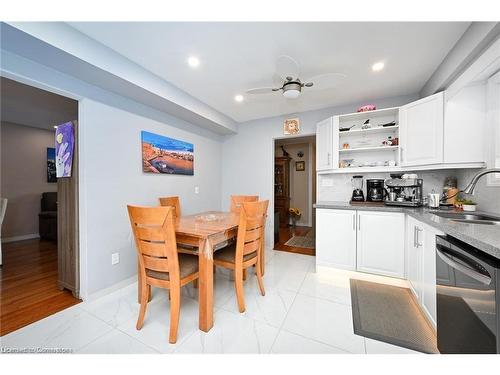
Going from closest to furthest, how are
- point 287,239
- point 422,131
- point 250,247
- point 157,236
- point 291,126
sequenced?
point 157,236 < point 250,247 < point 422,131 < point 291,126 < point 287,239

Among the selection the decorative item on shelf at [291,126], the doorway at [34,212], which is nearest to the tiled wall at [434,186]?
the decorative item on shelf at [291,126]

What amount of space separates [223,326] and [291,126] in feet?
9.92

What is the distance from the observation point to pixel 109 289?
2115 mm

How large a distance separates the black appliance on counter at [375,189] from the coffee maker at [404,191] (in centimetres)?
16

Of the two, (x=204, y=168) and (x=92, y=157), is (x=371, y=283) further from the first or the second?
(x=92, y=157)

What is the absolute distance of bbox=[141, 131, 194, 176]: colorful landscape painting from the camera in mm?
2545

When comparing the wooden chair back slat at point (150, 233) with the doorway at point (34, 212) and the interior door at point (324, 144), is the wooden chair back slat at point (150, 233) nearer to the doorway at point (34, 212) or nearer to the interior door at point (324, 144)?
the doorway at point (34, 212)

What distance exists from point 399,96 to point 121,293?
4.38 m

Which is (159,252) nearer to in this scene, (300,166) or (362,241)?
(362,241)

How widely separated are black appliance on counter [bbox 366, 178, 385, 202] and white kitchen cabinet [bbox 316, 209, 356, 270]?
27.1 inches

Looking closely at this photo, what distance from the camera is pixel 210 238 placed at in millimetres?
1607

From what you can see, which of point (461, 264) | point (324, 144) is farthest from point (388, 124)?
point (461, 264)

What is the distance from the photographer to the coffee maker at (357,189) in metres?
2.86
